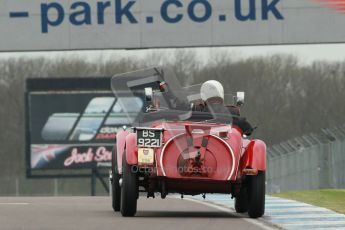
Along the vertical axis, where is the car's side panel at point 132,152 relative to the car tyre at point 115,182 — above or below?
above

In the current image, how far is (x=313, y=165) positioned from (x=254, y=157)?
715 inches

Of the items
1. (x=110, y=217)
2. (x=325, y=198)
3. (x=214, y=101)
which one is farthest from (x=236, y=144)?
(x=325, y=198)

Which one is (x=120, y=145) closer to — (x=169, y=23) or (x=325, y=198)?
(x=325, y=198)

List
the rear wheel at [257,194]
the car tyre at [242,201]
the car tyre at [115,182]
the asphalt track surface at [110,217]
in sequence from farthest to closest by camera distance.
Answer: the car tyre at [242,201]
the car tyre at [115,182]
the rear wheel at [257,194]
the asphalt track surface at [110,217]

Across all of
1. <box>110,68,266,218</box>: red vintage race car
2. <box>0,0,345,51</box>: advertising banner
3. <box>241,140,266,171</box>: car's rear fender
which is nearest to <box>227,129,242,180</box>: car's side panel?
<box>110,68,266,218</box>: red vintage race car

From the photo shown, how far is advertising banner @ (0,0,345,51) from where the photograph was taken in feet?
113

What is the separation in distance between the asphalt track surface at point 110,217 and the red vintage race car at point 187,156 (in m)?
0.41

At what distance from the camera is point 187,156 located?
17094 mm

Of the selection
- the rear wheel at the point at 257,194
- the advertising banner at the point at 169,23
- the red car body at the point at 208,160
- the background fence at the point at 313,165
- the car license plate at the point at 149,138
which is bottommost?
the background fence at the point at 313,165

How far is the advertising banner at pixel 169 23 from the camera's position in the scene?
113 ft

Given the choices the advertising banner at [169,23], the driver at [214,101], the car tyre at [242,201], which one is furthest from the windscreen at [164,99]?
the advertising banner at [169,23]

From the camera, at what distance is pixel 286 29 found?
34625mm

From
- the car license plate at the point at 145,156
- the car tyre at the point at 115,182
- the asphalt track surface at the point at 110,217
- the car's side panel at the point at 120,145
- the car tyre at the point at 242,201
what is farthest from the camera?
the car tyre at the point at 242,201

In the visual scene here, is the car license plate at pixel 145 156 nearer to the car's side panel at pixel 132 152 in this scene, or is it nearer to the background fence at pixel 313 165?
the car's side panel at pixel 132 152
